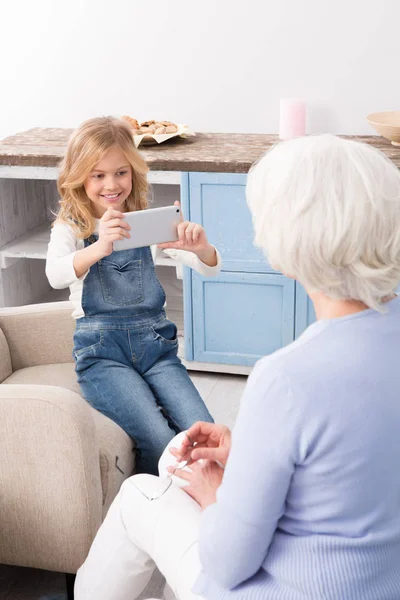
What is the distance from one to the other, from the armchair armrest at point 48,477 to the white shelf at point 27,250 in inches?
55.2

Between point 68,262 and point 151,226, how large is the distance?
22 cm

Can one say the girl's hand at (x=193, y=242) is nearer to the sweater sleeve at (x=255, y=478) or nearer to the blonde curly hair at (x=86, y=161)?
the blonde curly hair at (x=86, y=161)

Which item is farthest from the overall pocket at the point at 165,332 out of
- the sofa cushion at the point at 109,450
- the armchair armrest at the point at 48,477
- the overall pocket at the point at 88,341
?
the armchair armrest at the point at 48,477

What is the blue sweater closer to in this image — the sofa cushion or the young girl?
the sofa cushion

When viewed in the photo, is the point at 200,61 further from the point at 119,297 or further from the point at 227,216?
the point at 119,297

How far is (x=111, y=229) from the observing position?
191 centimetres

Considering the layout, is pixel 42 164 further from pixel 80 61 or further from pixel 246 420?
pixel 246 420

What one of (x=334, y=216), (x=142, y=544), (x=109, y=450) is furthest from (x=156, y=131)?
(x=334, y=216)

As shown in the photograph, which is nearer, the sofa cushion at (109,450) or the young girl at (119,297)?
the sofa cushion at (109,450)

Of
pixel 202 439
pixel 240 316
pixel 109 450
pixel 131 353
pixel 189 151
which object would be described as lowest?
pixel 240 316

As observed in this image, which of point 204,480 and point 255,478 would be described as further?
point 204,480

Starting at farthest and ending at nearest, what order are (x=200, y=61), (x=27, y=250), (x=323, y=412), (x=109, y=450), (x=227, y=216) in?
(x=200, y=61), (x=27, y=250), (x=227, y=216), (x=109, y=450), (x=323, y=412)

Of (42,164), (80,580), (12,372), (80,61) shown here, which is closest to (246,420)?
(80,580)

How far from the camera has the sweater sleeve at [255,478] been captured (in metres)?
1.04
